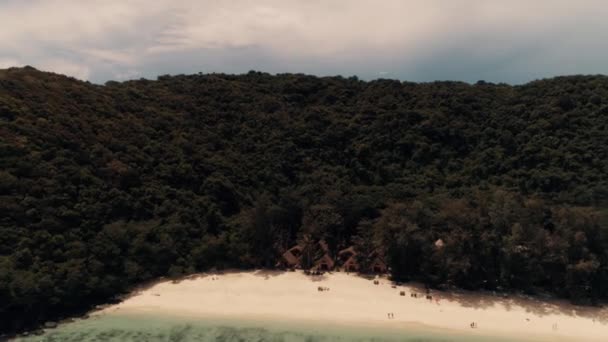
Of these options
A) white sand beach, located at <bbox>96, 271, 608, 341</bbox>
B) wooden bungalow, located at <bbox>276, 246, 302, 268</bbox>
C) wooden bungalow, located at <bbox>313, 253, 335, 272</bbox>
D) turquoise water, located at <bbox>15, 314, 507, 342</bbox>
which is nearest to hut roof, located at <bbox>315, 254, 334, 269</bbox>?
wooden bungalow, located at <bbox>313, 253, 335, 272</bbox>

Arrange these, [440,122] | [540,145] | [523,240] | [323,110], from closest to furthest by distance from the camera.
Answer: [523,240]
[540,145]
[440,122]
[323,110]

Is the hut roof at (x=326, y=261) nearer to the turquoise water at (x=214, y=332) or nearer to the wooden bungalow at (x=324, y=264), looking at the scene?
the wooden bungalow at (x=324, y=264)

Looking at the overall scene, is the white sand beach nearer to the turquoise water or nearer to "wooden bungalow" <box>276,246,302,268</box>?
the turquoise water

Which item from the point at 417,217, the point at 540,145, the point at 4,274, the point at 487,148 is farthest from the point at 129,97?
the point at 540,145

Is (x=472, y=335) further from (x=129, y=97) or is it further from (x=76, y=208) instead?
(x=129, y=97)

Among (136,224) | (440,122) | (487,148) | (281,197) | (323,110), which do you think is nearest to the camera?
(136,224)

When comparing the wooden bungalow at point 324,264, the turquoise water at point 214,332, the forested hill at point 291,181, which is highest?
the forested hill at point 291,181

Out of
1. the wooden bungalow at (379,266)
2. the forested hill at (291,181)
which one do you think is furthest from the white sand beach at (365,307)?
the wooden bungalow at (379,266)
